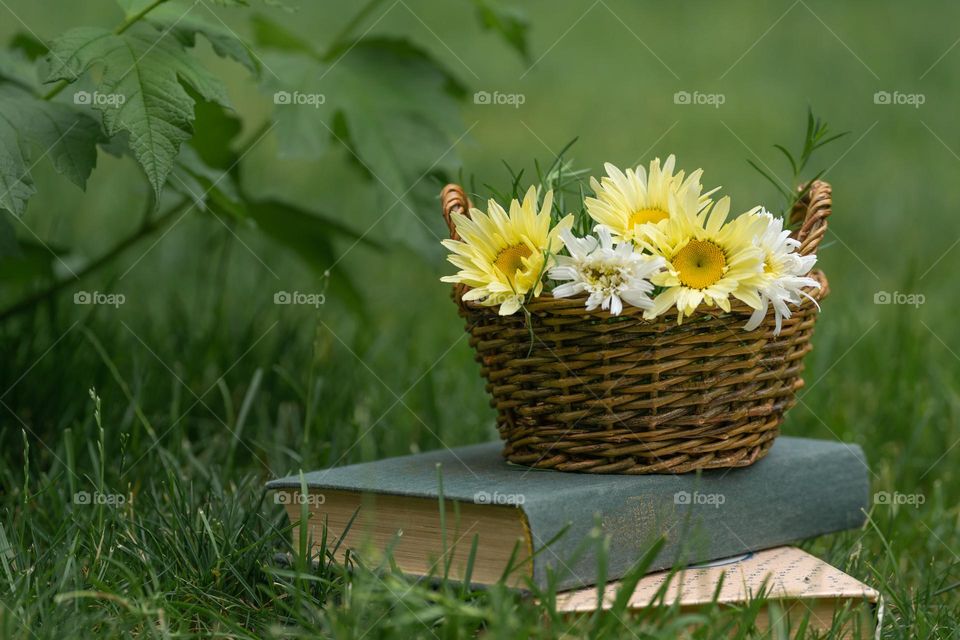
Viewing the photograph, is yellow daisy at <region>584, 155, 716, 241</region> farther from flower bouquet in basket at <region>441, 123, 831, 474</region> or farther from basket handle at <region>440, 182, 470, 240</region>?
basket handle at <region>440, 182, 470, 240</region>

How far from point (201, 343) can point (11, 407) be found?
1.29 feet

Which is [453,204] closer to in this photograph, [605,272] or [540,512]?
[605,272]

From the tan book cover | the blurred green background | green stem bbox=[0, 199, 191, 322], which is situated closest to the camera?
the tan book cover

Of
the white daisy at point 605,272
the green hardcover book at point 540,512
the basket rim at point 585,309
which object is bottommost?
the green hardcover book at point 540,512

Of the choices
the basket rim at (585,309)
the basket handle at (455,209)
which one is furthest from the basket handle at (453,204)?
the basket rim at (585,309)

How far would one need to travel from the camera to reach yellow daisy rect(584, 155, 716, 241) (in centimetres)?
133

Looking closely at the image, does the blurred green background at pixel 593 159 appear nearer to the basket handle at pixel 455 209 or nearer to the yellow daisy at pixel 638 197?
the basket handle at pixel 455 209

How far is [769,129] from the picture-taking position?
4117 mm

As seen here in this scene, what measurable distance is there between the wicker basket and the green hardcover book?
4 centimetres

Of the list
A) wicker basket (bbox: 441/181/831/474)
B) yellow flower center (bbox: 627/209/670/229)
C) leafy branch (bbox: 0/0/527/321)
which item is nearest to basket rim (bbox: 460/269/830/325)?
wicker basket (bbox: 441/181/831/474)

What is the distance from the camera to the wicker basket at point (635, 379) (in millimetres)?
1310

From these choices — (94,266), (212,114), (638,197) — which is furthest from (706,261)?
(94,266)

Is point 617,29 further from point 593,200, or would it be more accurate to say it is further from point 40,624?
point 40,624

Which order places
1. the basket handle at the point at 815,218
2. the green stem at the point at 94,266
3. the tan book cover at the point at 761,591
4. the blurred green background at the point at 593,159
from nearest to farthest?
the tan book cover at the point at 761,591
the basket handle at the point at 815,218
the green stem at the point at 94,266
the blurred green background at the point at 593,159
